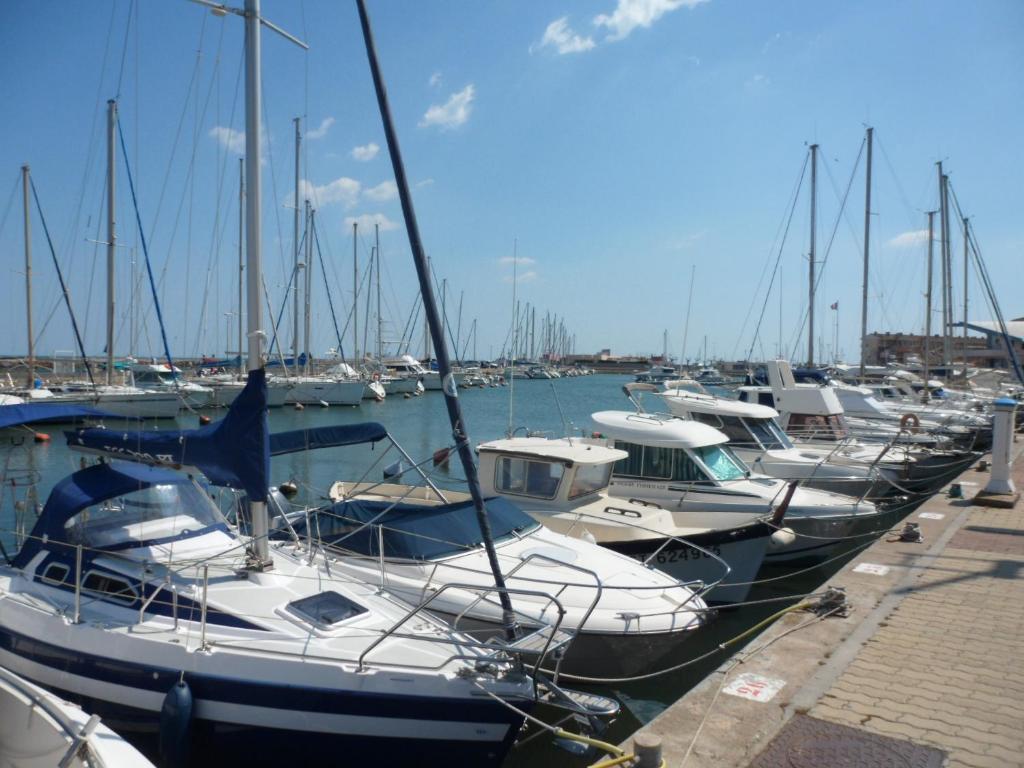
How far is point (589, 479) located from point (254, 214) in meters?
6.30

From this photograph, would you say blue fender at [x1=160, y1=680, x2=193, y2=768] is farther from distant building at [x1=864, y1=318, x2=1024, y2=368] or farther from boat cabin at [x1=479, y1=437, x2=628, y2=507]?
distant building at [x1=864, y1=318, x2=1024, y2=368]

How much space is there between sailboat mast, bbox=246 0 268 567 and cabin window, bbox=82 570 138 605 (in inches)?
42.3

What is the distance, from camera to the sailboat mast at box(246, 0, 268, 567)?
6750mm

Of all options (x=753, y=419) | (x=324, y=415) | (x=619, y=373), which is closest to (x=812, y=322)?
(x=753, y=419)

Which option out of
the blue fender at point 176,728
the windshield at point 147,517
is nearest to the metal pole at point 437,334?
the blue fender at point 176,728

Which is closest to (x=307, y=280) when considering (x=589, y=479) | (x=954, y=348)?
(x=589, y=479)

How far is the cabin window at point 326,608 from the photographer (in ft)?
19.6

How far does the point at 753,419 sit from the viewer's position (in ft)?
53.1

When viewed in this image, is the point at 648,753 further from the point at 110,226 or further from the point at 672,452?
the point at 110,226

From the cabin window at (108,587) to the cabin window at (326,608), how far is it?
1459mm

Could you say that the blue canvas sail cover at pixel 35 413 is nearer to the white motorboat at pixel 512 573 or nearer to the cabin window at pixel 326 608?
the white motorboat at pixel 512 573

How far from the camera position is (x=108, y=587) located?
6508 mm

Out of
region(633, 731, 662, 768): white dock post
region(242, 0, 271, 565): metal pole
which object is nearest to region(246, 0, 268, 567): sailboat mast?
region(242, 0, 271, 565): metal pole

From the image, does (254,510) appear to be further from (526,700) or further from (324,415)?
(324,415)
